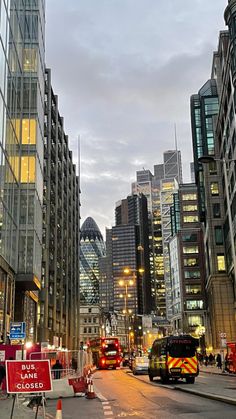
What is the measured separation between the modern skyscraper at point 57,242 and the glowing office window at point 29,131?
3556cm

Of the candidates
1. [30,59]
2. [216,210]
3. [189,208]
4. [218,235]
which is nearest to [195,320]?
[189,208]

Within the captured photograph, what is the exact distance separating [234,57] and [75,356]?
4551 cm

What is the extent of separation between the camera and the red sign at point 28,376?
38.7ft

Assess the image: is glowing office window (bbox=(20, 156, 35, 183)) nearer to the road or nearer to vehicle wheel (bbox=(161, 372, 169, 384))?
vehicle wheel (bbox=(161, 372, 169, 384))

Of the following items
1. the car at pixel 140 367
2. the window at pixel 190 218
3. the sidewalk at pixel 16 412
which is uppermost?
the window at pixel 190 218

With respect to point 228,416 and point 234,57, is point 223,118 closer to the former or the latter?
point 234,57

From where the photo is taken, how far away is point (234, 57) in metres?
62.3

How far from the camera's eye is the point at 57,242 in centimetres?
9481

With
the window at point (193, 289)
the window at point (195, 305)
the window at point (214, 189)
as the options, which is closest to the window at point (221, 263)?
the window at point (214, 189)

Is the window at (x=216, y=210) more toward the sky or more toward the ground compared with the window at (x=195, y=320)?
more toward the sky

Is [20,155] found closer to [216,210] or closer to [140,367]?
[140,367]

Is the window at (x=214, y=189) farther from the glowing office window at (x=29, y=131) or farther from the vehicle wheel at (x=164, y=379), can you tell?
the vehicle wheel at (x=164, y=379)

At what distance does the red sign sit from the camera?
38.7 feet

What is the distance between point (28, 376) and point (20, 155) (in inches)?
1309
